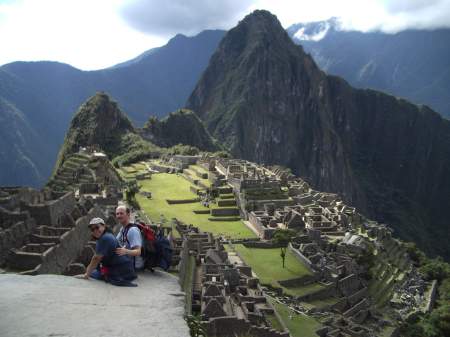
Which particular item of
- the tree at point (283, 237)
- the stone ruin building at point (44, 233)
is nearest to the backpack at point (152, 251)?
the stone ruin building at point (44, 233)

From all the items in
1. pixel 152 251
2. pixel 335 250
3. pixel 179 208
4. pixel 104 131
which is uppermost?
pixel 104 131

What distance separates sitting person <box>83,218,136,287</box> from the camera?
8641mm

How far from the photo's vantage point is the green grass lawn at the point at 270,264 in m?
34.1

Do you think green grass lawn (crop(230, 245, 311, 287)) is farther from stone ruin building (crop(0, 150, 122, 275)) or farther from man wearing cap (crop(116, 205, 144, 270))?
man wearing cap (crop(116, 205, 144, 270))

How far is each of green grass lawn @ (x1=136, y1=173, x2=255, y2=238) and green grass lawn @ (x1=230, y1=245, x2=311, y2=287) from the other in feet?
13.4

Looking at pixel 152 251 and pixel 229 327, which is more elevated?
pixel 152 251

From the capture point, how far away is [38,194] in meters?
25.5

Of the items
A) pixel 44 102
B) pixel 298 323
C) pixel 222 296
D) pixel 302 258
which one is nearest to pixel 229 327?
pixel 222 296

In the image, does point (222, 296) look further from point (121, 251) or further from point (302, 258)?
point (302, 258)

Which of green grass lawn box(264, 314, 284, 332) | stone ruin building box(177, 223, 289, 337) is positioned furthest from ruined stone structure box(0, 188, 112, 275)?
green grass lawn box(264, 314, 284, 332)

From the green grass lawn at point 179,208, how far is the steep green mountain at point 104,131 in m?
34.6

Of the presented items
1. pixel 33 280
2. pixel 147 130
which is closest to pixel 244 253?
pixel 33 280

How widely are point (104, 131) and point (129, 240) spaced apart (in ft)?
346

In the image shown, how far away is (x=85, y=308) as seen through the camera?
23.8ft
